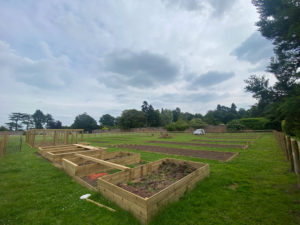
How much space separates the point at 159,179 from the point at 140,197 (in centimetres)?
195

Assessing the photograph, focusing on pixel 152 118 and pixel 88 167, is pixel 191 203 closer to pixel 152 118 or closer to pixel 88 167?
pixel 88 167

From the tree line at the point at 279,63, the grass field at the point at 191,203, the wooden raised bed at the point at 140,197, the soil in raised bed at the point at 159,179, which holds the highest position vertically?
the tree line at the point at 279,63

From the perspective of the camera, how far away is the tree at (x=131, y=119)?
53812 mm

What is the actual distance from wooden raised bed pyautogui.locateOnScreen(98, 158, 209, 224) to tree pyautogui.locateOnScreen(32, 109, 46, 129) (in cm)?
9027

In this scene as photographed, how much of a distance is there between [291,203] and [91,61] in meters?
20.1

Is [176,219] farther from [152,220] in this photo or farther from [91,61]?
[91,61]

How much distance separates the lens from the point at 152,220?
7.81 ft

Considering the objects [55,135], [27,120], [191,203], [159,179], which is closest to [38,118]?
[27,120]

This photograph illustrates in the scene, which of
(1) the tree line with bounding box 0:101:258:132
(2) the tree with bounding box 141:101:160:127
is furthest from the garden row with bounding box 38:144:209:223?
(2) the tree with bounding box 141:101:160:127

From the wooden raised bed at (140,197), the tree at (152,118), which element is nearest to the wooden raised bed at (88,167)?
the wooden raised bed at (140,197)

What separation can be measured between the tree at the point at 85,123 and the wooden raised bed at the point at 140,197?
69264 millimetres

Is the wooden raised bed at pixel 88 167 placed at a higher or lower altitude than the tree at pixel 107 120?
lower

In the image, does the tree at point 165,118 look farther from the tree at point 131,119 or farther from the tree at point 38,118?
the tree at point 38,118

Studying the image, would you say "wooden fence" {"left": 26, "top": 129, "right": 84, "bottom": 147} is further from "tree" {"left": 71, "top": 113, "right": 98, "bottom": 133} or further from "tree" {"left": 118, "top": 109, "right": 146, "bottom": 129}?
"tree" {"left": 71, "top": 113, "right": 98, "bottom": 133}
